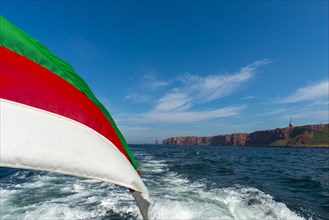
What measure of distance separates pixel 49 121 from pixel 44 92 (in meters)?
0.34

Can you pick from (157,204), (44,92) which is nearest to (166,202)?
(157,204)

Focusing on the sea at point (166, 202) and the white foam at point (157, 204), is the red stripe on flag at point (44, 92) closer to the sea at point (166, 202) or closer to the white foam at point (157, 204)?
the sea at point (166, 202)

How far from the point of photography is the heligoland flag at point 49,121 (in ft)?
5.68

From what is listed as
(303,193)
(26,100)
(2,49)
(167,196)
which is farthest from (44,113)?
(303,193)

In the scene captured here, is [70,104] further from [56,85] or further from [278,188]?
[278,188]

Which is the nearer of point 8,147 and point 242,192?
point 8,147

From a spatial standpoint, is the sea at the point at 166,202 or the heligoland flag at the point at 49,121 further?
the sea at the point at 166,202

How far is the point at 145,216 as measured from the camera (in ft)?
8.12

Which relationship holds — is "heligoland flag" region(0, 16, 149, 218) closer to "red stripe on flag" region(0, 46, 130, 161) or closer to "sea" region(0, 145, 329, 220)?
"red stripe on flag" region(0, 46, 130, 161)

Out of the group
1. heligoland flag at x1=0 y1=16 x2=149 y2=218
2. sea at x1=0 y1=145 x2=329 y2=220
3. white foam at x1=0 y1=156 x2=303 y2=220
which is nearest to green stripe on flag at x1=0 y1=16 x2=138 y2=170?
heligoland flag at x1=0 y1=16 x2=149 y2=218

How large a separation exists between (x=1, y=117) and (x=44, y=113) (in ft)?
1.10

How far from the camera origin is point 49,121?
197 centimetres

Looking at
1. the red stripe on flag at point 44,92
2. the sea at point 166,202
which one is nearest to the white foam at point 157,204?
the sea at point 166,202

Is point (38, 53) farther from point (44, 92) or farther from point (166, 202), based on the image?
point (166, 202)
